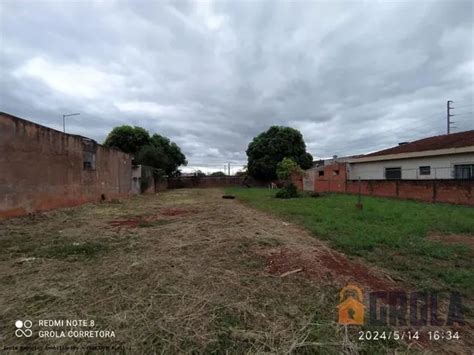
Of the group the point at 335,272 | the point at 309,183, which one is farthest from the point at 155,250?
the point at 309,183

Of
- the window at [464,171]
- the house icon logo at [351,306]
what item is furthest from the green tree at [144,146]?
the house icon logo at [351,306]

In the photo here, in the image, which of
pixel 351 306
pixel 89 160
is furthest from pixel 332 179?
pixel 351 306

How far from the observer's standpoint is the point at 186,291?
2926mm

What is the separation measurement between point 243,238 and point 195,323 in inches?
124

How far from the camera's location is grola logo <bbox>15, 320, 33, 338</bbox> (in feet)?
7.02

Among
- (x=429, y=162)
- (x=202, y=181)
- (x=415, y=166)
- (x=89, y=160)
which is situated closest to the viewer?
(x=89, y=160)

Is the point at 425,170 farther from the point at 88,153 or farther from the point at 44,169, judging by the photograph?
the point at 44,169

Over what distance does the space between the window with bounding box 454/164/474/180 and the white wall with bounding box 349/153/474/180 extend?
0.55 ft

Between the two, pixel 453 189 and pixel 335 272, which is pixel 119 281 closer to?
pixel 335 272

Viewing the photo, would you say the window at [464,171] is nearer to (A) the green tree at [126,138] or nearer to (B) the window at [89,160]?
(B) the window at [89,160]

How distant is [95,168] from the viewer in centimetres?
1354

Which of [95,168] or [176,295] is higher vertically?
[95,168]

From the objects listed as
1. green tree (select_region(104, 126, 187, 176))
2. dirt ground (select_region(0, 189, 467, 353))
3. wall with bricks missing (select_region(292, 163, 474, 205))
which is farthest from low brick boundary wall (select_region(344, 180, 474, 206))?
green tree (select_region(104, 126, 187, 176))

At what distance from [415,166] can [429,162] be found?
2.83ft
